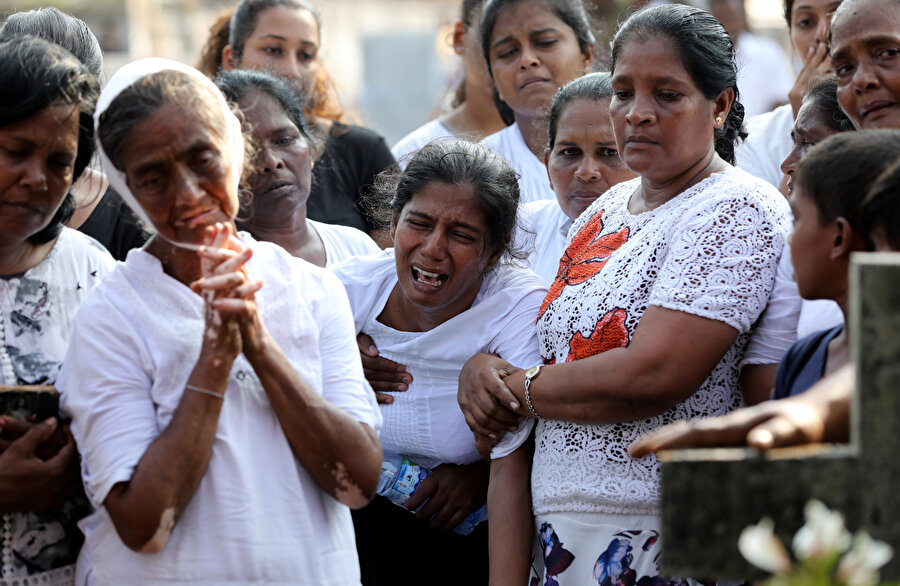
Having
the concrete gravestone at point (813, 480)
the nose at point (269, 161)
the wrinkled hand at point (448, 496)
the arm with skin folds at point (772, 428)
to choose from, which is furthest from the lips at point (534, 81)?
the concrete gravestone at point (813, 480)

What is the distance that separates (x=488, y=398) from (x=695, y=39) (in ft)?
3.82

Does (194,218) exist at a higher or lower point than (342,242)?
higher

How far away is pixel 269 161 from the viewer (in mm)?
3844

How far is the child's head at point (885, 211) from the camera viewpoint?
2.18 metres

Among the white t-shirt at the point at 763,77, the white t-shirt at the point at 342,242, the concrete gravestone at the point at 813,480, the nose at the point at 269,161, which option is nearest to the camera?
the concrete gravestone at the point at 813,480

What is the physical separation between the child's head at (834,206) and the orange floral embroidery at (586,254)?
2.54 ft

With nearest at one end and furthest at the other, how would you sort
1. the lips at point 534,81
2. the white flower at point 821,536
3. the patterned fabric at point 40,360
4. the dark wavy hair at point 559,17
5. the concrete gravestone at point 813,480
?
the white flower at point 821,536 → the concrete gravestone at point 813,480 → the patterned fabric at point 40,360 → the lips at point 534,81 → the dark wavy hair at point 559,17

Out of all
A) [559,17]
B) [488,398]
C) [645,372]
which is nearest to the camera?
[645,372]

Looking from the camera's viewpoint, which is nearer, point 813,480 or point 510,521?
point 813,480

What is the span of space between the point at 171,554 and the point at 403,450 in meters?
1.16

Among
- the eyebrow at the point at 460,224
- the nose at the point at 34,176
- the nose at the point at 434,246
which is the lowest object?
the nose at the point at 434,246

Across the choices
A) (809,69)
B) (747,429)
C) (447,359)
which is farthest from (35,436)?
(809,69)

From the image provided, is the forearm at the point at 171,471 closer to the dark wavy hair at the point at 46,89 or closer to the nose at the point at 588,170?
the dark wavy hair at the point at 46,89

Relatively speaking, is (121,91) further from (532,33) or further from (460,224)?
(532,33)
